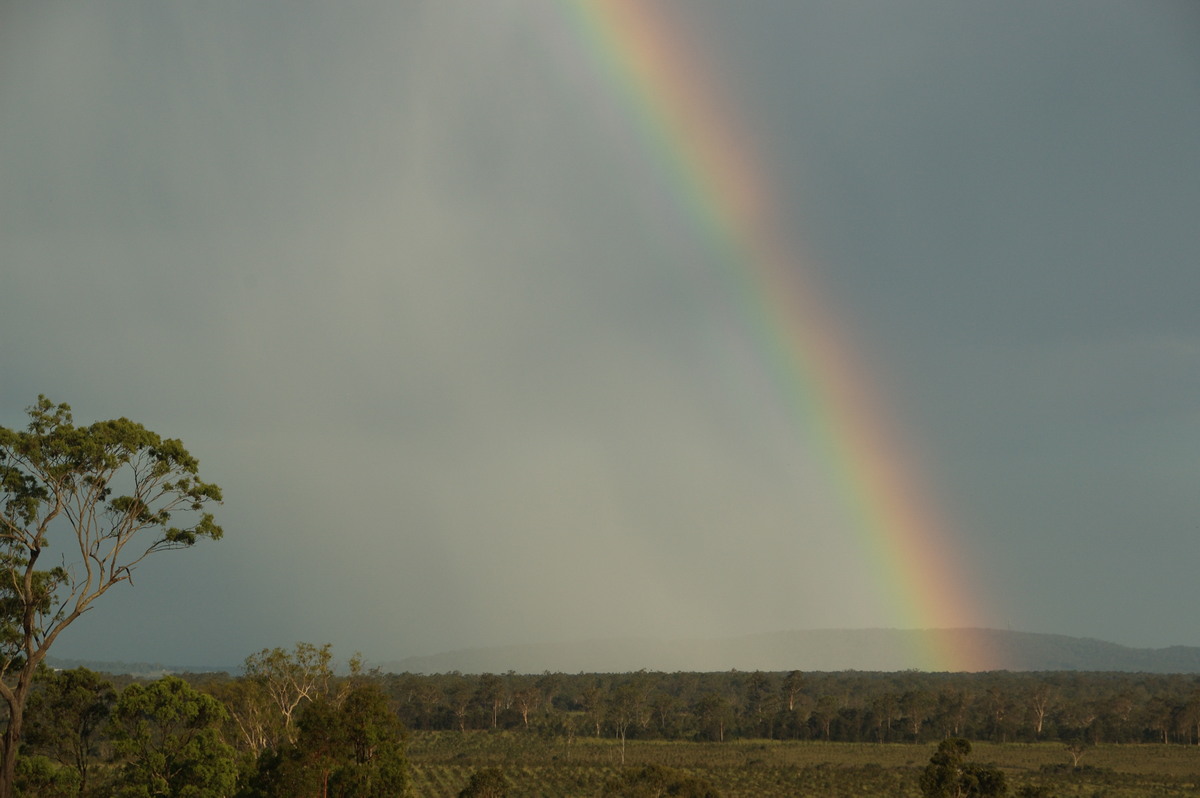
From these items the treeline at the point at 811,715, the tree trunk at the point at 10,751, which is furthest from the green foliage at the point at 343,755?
the treeline at the point at 811,715

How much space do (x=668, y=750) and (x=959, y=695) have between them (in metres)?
42.2

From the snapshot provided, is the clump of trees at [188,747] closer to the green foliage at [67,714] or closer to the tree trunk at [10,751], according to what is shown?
the green foliage at [67,714]

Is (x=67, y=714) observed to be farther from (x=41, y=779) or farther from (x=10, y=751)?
(x=10, y=751)

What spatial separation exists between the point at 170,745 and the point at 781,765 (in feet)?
242

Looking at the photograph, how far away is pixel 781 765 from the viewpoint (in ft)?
303

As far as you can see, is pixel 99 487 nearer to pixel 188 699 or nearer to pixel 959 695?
pixel 188 699

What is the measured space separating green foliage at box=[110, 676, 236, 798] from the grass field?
41.2 m

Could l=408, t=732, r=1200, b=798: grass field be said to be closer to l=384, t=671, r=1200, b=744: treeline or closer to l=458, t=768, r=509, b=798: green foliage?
l=384, t=671, r=1200, b=744: treeline

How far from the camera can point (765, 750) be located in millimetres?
110500

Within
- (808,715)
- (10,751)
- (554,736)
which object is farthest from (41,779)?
(808,715)

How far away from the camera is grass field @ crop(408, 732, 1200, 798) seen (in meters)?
72.0

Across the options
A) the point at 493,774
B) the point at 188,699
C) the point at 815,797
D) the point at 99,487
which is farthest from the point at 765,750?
the point at 99,487

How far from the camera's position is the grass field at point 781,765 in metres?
72.0

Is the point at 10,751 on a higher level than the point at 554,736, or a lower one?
higher
